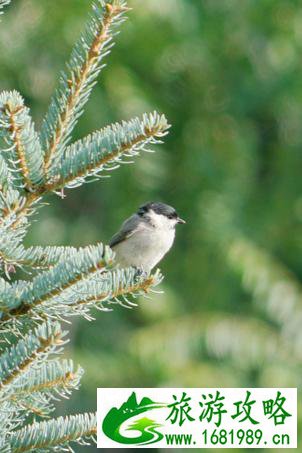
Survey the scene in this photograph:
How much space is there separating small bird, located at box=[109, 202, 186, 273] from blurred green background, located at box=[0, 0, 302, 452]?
4643mm

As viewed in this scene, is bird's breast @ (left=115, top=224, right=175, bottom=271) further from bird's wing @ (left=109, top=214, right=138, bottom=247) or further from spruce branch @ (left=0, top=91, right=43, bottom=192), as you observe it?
spruce branch @ (left=0, top=91, right=43, bottom=192)

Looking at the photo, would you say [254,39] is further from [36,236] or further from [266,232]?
[36,236]

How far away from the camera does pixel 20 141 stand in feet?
8.46

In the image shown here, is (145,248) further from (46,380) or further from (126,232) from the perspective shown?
(46,380)

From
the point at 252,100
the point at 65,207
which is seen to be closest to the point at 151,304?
the point at 65,207

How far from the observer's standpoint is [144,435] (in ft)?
11.7

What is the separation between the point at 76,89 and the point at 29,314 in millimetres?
596

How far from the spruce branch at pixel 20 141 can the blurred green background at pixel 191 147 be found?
299 inches

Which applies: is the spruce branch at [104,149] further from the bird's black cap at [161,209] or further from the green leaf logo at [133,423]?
the bird's black cap at [161,209]

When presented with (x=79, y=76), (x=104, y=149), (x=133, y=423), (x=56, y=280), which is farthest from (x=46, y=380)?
(x=133, y=423)

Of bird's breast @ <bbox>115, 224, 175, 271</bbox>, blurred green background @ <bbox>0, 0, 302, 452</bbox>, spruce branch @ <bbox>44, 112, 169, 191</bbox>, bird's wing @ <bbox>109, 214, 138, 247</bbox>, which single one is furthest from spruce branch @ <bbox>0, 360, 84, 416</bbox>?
blurred green background @ <bbox>0, 0, 302, 452</bbox>

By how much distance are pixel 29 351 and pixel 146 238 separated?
2.88m

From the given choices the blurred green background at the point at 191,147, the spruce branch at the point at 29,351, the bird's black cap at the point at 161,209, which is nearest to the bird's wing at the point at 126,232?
the bird's black cap at the point at 161,209

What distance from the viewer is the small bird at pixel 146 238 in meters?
5.17
